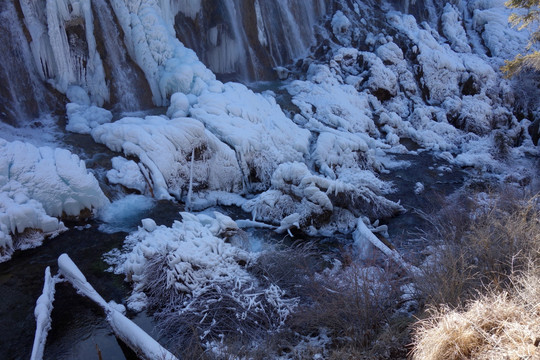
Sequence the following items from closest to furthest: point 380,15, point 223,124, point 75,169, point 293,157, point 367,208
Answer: point 75,169, point 367,208, point 223,124, point 293,157, point 380,15

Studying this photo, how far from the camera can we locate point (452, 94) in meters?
18.4

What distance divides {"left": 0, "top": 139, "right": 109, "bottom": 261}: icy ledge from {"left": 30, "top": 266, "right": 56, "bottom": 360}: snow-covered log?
1.24 metres

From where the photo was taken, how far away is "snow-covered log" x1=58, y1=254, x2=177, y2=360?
4883 mm

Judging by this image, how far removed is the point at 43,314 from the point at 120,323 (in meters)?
1.14

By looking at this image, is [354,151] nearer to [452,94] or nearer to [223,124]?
[223,124]

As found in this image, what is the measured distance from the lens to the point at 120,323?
5383 millimetres

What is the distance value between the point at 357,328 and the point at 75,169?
20.9 feet

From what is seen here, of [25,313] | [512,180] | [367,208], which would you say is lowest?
[512,180]

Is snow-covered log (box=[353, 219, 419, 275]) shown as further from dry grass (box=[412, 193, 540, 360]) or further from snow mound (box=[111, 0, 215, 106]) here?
snow mound (box=[111, 0, 215, 106])

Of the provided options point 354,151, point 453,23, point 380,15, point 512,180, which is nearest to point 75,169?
point 354,151

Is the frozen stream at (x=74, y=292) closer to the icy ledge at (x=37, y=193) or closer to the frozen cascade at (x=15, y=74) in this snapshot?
the icy ledge at (x=37, y=193)

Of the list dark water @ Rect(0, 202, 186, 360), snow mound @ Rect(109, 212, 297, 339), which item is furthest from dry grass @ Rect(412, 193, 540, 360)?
dark water @ Rect(0, 202, 186, 360)

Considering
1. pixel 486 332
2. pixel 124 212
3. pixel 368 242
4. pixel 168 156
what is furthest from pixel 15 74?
pixel 486 332

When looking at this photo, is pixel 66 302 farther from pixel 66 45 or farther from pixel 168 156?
pixel 66 45
